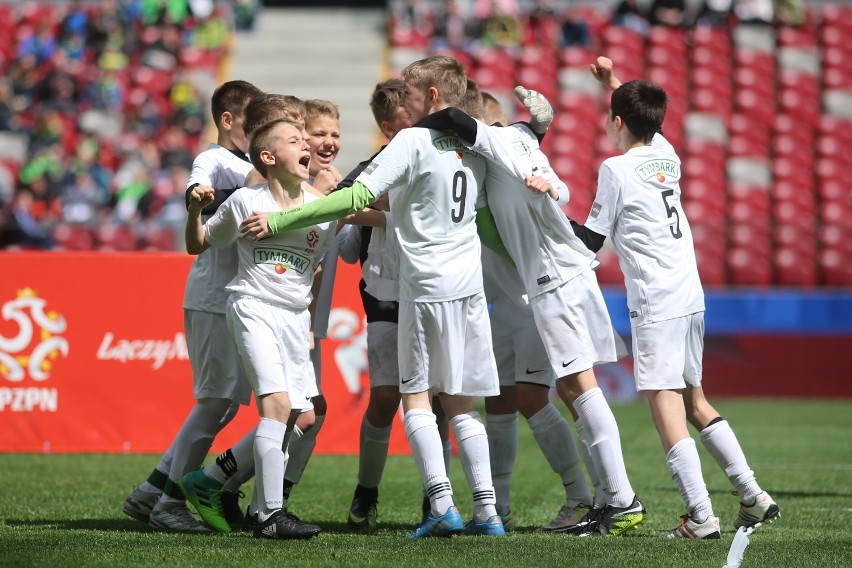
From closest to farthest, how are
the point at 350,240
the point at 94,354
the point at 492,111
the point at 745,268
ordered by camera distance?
the point at 492,111 < the point at 350,240 < the point at 94,354 < the point at 745,268

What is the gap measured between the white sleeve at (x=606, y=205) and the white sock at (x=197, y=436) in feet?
6.51

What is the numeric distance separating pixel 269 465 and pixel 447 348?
92 centimetres

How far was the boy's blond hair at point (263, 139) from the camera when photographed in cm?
529

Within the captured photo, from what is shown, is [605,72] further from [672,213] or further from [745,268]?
[745,268]

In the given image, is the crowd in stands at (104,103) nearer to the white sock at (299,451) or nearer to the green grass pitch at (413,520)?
the green grass pitch at (413,520)

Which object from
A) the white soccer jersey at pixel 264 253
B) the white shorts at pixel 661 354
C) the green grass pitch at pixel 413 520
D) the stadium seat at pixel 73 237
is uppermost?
the white soccer jersey at pixel 264 253

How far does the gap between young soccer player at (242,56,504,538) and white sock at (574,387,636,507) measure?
46cm

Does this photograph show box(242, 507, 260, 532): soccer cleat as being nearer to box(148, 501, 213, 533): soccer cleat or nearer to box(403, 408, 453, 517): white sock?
box(148, 501, 213, 533): soccer cleat

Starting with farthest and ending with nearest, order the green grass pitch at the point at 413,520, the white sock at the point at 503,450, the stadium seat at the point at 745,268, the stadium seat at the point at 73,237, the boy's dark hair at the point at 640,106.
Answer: the stadium seat at the point at 745,268 → the stadium seat at the point at 73,237 → the white sock at the point at 503,450 → the boy's dark hair at the point at 640,106 → the green grass pitch at the point at 413,520

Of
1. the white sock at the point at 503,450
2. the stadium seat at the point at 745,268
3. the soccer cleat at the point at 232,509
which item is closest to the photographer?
the soccer cleat at the point at 232,509

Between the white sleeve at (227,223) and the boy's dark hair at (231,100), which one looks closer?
the white sleeve at (227,223)

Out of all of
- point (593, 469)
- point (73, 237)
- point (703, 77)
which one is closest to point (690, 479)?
point (593, 469)

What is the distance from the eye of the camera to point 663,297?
17.7 feet

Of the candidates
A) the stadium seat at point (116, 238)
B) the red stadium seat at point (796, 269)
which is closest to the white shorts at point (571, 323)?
the stadium seat at point (116, 238)
